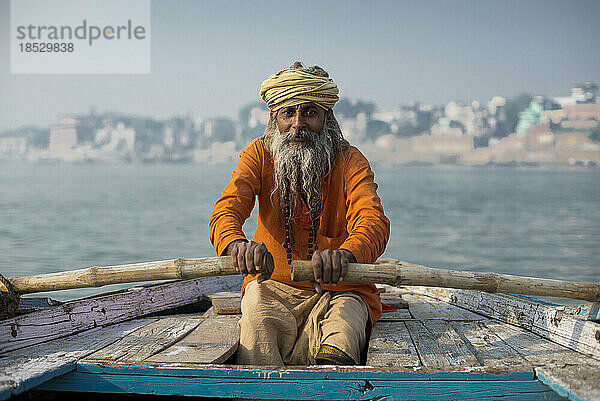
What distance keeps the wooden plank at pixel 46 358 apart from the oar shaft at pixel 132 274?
25cm

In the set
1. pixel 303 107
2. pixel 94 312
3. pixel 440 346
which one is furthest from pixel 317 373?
pixel 94 312

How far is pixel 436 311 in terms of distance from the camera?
367cm

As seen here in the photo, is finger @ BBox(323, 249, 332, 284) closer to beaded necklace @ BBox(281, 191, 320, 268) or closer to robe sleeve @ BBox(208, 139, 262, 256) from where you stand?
robe sleeve @ BBox(208, 139, 262, 256)

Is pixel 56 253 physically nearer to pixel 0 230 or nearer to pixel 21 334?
pixel 0 230

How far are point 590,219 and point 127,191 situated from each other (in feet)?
84.2

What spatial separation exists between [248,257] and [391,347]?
760 millimetres

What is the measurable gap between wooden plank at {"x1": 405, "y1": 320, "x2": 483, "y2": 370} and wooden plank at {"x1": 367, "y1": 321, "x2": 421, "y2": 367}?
3cm

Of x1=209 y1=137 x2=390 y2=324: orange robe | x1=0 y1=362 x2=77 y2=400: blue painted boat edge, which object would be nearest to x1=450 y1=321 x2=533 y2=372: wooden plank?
x1=209 y1=137 x2=390 y2=324: orange robe

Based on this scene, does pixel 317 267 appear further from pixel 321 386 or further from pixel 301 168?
pixel 301 168

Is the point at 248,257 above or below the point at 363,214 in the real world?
below

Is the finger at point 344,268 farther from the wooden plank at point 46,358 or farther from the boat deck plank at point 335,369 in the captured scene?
the wooden plank at point 46,358

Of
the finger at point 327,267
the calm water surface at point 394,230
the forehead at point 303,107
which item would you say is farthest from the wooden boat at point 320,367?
the calm water surface at point 394,230

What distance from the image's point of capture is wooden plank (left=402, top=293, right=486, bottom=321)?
3482mm

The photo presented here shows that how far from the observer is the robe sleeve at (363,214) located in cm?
270
